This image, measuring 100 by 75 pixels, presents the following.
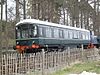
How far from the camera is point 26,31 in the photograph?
24641 mm

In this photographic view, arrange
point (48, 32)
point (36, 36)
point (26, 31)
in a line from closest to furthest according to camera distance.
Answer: point (36, 36), point (26, 31), point (48, 32)

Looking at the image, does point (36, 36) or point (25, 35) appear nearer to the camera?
point (36, 36)

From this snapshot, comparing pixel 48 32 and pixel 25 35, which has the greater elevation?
pixel 48 32

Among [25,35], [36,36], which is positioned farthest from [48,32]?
[25,35]

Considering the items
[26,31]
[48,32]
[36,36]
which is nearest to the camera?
[36,36]

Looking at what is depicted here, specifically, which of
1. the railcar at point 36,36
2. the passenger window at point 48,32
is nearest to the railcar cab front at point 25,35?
the railcar at point 36,36

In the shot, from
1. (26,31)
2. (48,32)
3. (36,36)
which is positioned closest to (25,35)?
(26,31)

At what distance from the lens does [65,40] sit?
96.3 ft

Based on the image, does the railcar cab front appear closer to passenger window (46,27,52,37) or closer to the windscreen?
the windscreen

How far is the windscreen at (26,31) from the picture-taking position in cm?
2400

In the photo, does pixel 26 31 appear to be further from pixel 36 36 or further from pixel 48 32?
pixel 48 32

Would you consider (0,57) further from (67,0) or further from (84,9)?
(84,9)

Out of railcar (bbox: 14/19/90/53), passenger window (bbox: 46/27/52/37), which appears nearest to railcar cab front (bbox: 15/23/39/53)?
railcar (bbox: 14/19/90/53)

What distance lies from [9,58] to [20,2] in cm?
3272
